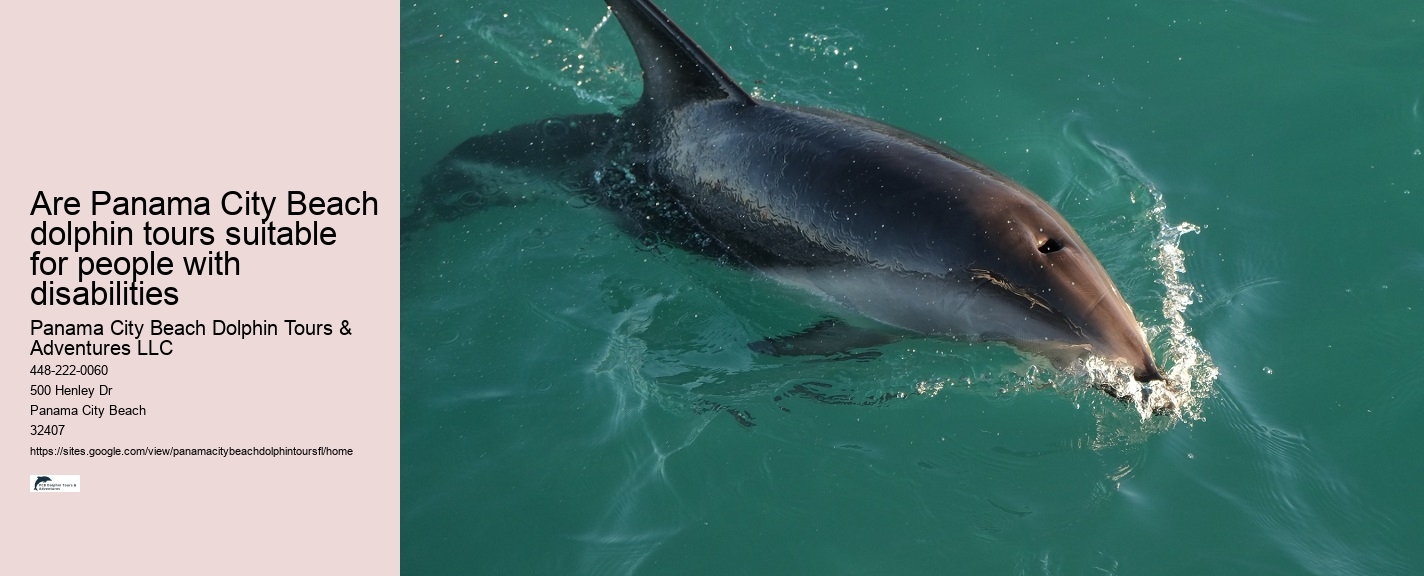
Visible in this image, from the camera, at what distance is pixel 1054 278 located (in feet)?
22.8

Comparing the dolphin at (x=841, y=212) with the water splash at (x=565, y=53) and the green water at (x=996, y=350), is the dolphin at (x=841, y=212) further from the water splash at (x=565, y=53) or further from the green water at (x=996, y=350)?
the water splash at (x=565, y=53)

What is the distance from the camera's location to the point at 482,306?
9.41 m

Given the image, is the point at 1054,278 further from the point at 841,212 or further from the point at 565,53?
the point at 565,53

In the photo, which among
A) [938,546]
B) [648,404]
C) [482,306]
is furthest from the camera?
[482,306]

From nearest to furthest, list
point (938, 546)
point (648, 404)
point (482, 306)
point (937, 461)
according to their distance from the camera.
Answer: point (938, 546) → point (937, 461) → point (648, 404) → point (482, 306)

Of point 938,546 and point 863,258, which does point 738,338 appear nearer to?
point 863,258

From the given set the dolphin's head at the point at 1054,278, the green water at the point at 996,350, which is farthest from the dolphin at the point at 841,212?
the green water at the point at 996,350

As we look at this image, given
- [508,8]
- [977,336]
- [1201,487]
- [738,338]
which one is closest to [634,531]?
[738,338]

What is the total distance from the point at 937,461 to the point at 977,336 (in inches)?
35.6

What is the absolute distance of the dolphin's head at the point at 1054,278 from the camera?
6809mm

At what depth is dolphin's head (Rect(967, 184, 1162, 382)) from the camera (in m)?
6.81

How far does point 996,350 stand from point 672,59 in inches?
126

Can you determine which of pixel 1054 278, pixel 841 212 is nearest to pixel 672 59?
pixel 841 212

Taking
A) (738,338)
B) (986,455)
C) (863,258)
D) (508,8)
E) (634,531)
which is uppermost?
(508,8)
